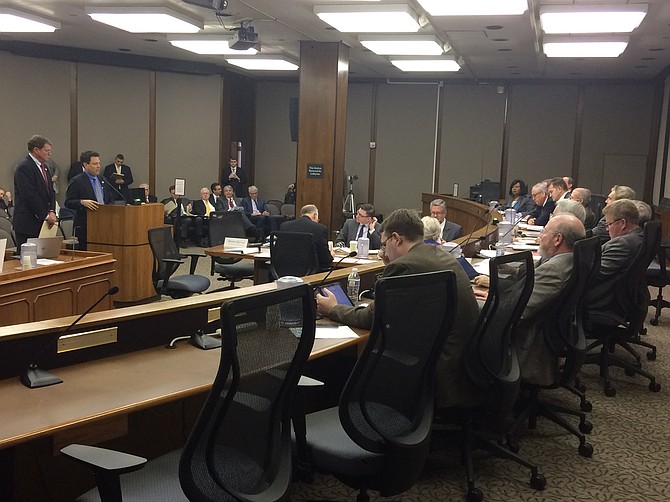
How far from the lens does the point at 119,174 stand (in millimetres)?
11797

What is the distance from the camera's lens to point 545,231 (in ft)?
12.9

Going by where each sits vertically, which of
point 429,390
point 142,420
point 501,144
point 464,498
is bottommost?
point 464,498

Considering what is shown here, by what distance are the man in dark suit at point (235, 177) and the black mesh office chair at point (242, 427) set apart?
11439 millimetres

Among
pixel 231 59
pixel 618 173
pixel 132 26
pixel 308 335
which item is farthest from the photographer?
pixel 618 173

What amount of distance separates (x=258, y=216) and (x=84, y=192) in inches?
213

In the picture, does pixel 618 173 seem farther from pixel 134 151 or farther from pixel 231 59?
pixel 134 151

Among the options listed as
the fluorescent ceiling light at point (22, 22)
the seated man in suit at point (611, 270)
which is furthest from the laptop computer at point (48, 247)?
the seated man in suit at point (611, 270)

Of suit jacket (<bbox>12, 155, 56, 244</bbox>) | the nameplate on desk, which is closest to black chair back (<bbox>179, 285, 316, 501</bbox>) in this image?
the nameplate on desk

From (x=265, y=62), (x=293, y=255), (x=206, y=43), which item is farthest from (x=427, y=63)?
(x=293, y=255)

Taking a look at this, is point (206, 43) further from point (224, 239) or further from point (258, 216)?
point (258, 216)

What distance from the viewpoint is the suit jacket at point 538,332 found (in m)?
3.42

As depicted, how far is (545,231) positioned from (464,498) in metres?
1.56

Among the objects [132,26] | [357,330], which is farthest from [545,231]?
[132,26]

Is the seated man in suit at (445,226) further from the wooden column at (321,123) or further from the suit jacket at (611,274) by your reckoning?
the suit jacket at (611,274)
